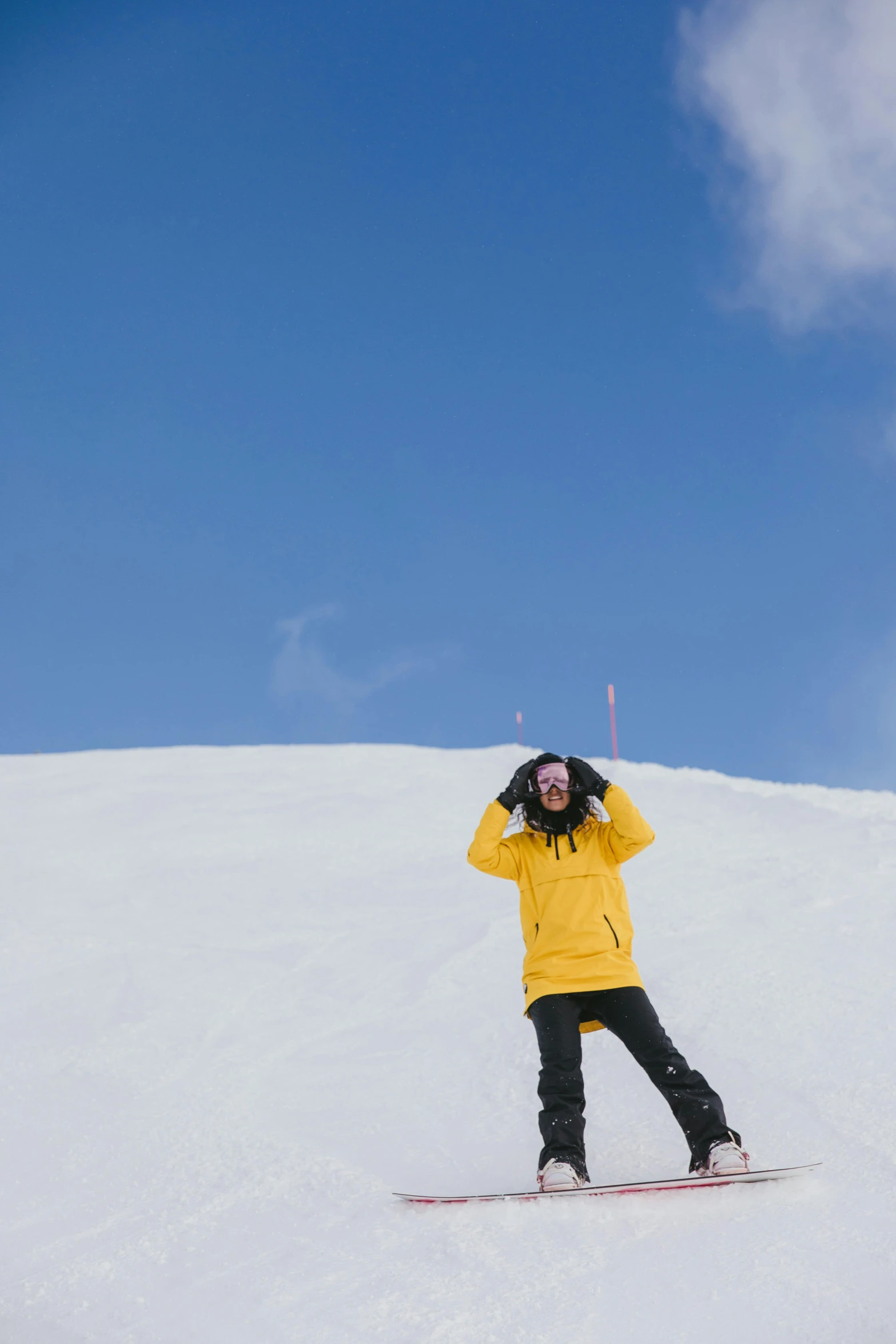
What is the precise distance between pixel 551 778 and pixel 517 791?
0.15 m

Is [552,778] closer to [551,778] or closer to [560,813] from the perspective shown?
[551,778]

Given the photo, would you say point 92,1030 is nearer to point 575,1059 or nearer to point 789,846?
point 575,1059

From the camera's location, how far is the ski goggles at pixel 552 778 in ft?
13.0

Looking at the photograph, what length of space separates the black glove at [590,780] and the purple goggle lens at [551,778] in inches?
1.7

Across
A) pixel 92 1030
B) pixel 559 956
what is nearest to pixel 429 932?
pixel 92 1030

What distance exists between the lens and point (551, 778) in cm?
398

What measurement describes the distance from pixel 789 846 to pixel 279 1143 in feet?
19.1

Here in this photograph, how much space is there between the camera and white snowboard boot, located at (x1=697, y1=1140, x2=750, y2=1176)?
3.24 meters

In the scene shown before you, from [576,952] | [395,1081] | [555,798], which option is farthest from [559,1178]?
[395,1081]

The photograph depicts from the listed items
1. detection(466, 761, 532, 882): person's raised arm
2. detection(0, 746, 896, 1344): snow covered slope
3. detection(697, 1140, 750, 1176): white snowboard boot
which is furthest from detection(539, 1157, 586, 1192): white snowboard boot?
detection(466, 761, 532, 882): person's raised arm

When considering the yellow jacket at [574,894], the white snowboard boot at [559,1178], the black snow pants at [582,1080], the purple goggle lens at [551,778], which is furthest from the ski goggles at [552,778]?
the white snowboard boot at [559,1178]

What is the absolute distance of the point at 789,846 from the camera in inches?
340

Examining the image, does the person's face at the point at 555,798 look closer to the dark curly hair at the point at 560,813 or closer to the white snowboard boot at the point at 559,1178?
the dark curly hair at the point at 560,813

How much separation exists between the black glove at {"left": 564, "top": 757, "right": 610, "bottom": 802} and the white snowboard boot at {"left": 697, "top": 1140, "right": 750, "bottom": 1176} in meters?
1.30
